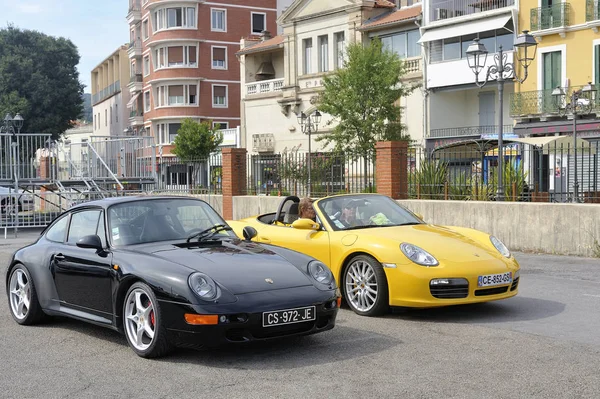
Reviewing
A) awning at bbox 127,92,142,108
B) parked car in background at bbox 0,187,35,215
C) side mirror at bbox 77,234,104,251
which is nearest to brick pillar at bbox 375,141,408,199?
parked car in background at bbox 0,187,35,215

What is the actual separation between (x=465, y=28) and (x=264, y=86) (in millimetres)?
16535

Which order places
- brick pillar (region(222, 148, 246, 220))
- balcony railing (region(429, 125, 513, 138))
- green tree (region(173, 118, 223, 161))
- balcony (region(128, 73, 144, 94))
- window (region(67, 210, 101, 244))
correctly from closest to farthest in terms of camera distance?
window (region(67, 210, 101, 244)), brick pillar (region(222, 148, 246, 220)), balcony railing (region(429, 125, 513, 138)), green tree (region(173, 118, 223, 161)), balcony (region(128, 73, 144, 94))

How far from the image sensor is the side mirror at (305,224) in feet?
30.3

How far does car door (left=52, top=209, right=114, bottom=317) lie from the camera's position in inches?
281

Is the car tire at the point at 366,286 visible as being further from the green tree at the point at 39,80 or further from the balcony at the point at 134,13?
the balcony at the point at 134,13

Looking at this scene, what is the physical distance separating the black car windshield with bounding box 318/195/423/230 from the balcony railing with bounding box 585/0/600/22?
28909mm

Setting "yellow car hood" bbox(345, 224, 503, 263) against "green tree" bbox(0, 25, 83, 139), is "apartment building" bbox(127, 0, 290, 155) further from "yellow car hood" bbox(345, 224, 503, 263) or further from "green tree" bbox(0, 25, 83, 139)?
"yellow car hood" bbox(345, 224, 503, 263)

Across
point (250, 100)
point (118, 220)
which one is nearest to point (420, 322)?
point (118, 220)

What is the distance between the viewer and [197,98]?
209 ft

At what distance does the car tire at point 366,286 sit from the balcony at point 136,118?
6338cm

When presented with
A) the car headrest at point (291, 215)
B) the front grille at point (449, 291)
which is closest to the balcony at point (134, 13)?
the car headrest at point (291, 215)

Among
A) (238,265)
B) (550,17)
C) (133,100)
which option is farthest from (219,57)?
(238,265)

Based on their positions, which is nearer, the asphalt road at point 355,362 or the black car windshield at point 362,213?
the asphalt road at point 355,362

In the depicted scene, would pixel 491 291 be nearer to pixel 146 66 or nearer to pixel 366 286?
pixel 366 286
